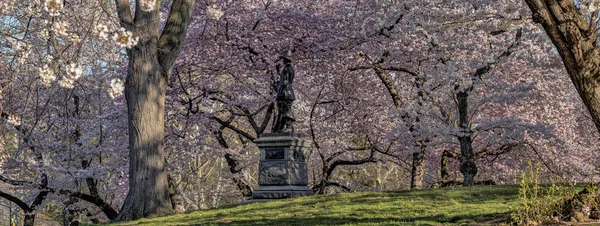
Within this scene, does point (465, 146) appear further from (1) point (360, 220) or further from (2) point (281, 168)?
(1) point (360, 220)

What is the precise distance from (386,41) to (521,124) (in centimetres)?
425

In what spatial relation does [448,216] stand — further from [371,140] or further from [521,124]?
[371,140]

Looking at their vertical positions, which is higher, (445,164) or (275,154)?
(275,154)

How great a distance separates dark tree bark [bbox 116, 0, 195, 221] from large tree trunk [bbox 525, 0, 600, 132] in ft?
24.9

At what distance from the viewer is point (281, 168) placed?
46.3 ft

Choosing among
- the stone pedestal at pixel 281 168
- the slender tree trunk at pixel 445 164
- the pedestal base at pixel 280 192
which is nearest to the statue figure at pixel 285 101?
the stone pedestal at pixel 281 168

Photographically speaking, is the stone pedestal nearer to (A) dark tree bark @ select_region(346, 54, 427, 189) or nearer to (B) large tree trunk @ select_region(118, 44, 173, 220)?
(B) large tree trunk @ select_region(118, 44, 173, 220)

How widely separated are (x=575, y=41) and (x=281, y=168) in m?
8.52

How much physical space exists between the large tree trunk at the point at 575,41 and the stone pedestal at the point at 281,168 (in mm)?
7981

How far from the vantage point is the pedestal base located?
45.8 ft

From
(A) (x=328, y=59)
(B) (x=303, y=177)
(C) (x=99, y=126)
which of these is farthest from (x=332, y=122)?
(C) (x=99, y=126)

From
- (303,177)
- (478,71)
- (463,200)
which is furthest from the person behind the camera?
(478,71)

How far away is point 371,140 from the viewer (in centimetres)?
2042

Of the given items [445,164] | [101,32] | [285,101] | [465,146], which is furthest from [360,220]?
[445,164]
